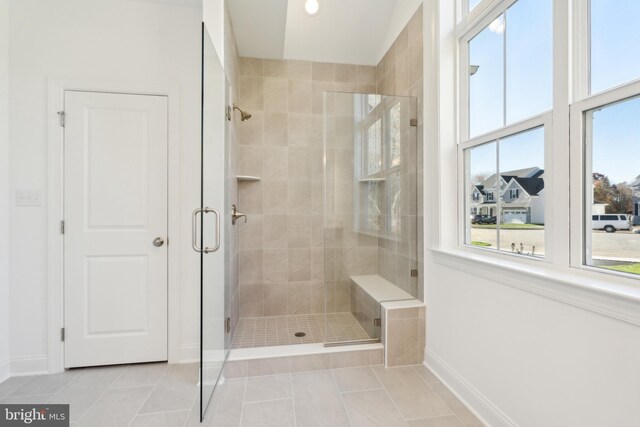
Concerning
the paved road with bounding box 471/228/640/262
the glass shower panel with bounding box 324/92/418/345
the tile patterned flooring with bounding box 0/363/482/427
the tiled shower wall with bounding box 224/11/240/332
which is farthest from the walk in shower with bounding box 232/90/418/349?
the paved road with bounding box 471/228/640/262

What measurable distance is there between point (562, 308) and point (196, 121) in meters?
2.41

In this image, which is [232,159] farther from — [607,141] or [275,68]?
[607,141]

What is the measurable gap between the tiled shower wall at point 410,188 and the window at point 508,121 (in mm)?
344

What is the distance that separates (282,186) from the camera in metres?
2.94

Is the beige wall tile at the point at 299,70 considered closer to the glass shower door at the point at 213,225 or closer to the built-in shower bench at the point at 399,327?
the glass shower door at the point at 213,225

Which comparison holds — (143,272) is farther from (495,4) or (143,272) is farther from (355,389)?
(495,4)

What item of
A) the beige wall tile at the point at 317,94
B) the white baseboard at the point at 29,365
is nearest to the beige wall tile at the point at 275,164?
the beige wall tile at the point at 317,94

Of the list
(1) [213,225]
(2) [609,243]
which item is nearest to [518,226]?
(2) [609,243]

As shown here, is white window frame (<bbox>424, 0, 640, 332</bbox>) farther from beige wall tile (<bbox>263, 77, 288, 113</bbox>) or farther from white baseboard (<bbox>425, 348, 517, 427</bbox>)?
beige wall tile (<bbox>263, 77, 288, 113</bbox>)

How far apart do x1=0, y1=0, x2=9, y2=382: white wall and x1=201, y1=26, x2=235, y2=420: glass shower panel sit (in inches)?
55.8

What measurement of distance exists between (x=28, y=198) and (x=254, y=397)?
2.04 m

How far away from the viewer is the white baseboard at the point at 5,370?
1884mm

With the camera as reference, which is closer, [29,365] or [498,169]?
[498,169]

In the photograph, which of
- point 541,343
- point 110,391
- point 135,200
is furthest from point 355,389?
point 135,200
